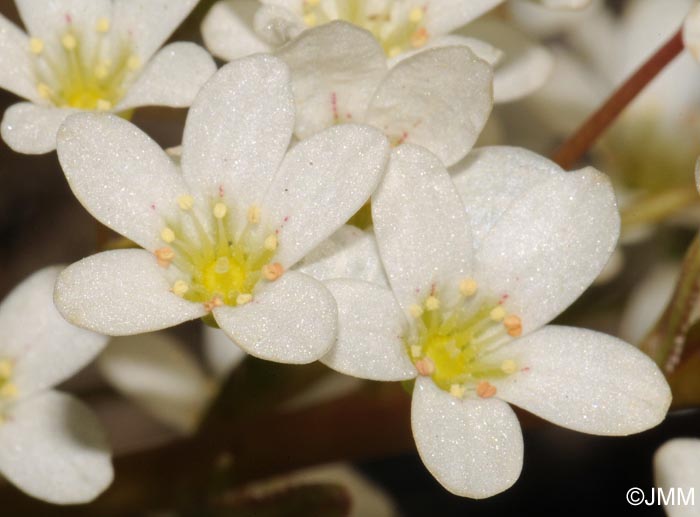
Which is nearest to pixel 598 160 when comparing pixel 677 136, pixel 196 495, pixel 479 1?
pixel 677 136

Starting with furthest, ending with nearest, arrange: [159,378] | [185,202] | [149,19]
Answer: [159,378]
[149,19]
[185,202]

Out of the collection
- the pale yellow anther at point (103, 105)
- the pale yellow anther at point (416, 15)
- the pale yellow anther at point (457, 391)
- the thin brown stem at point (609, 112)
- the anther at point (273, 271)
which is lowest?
the pale yellow anther at point (457, 391)

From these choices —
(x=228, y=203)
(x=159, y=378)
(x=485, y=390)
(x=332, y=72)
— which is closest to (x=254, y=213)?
(x=228, y=203)

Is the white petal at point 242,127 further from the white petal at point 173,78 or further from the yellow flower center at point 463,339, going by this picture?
the yellow flower center at point 463,339

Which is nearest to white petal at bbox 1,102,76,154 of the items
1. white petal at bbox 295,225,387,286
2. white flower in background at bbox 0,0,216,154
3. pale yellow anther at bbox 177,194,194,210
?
white flower in background at bbox 0,0,216,154

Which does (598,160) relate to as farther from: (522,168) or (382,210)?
(382,210)

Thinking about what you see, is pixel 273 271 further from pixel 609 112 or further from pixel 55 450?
pixel 609 112

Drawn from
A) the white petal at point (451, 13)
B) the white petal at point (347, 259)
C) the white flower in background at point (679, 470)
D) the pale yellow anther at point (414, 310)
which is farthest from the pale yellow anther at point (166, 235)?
the white flower in background at point (679, 470)
